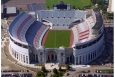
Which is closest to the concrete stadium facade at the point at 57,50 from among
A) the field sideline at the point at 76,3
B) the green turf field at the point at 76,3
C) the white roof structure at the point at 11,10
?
the white roof structure at the point at 11,10

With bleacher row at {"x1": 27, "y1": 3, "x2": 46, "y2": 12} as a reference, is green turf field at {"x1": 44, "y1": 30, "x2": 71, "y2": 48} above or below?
below

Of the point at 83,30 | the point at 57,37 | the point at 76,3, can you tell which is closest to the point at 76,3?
the point at 76,3

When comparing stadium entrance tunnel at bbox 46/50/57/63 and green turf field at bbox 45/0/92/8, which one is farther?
green turf field at bbox 45/0/92/8

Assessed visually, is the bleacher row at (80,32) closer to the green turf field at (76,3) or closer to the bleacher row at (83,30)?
the bleacher row at (83,30)

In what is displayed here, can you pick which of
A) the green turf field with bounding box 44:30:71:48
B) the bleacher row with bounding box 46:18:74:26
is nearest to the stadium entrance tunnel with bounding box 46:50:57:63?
the green turf field with bounding box 44:30:71:48

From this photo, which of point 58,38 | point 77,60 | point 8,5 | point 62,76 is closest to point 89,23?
point 58,38

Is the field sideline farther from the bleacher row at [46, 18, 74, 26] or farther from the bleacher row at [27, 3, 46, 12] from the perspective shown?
the bleacher row at [46, 18, 74, 26]

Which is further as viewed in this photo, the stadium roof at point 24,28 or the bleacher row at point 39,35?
the bleacher row at point 39,35
